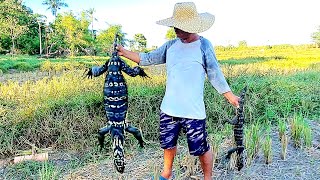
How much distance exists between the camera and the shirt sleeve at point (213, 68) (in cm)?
220

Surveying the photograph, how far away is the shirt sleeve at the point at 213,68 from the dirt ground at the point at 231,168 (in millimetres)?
781

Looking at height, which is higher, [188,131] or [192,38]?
[192,38]

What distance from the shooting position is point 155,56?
233cm

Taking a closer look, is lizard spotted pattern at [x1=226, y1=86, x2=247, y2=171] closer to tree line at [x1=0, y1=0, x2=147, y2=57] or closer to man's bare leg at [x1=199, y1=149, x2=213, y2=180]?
man's bare leg at [x1=199, y1=149, x2=213, y2=180]

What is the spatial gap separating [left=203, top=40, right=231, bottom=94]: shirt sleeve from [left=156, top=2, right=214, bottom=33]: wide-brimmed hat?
0.16m

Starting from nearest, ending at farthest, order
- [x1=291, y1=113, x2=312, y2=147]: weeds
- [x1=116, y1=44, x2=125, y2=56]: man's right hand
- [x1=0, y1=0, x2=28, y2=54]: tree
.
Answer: [x1=116, y1=44, x2=125, y2=56]: man's right hand
[x1=291, y1=113, x2=312, y2=147]: weeds
[x1=0, y1=0, x2=28, y2=54]: tree

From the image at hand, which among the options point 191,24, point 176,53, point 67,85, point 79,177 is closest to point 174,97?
point 176,53

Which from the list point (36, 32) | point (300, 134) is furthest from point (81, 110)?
point (36, 32)

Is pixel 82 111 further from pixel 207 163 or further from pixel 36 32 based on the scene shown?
pixel 36 32

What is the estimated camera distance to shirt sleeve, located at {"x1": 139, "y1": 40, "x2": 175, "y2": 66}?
231 cm

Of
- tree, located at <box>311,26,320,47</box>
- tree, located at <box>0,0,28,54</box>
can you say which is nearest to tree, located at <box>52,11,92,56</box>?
tree, located at <box>0,0,28,54</box>

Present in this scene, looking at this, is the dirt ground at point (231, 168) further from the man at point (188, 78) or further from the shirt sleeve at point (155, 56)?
the shirt sleeve at point (155, 56)

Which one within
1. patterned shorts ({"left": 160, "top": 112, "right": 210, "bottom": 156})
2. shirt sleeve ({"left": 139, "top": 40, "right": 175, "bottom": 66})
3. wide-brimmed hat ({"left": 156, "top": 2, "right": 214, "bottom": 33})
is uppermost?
wide-brimmed hat ({"left": 156, "top": 2, "right": 214, "bottom": 33})

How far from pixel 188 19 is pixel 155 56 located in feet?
1.21
